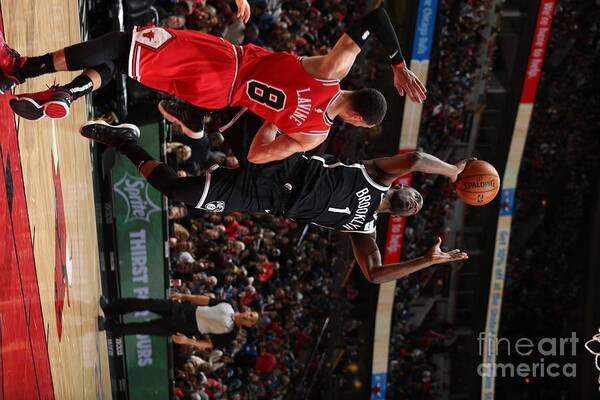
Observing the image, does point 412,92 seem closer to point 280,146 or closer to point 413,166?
point 413,166

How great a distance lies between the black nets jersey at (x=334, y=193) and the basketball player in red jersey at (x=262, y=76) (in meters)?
0.58

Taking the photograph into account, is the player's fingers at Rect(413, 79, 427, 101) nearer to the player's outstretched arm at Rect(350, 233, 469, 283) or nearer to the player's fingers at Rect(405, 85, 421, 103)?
the player's fingers at Rect(405, 85, 421, 103)

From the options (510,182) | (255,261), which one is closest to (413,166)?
(255,261)

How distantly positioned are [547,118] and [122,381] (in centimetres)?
1088

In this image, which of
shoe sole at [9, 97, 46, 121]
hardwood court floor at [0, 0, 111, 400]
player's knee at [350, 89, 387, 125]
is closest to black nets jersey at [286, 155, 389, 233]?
player's knee at [350, 89, 387, 125]

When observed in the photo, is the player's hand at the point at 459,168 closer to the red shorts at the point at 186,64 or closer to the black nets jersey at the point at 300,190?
the black nets jersey at the point at 300,190

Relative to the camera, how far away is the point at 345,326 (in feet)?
43.2

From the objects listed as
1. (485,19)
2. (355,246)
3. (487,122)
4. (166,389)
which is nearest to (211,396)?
(166,389)

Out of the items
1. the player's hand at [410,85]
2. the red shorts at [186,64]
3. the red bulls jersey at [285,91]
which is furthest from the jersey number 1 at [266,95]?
the player's hand at [410,85]

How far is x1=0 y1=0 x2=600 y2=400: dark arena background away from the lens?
5.40m

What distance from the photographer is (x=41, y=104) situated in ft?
11.0

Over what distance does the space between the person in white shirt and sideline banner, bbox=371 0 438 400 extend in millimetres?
4631

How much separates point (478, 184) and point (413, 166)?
0.51m

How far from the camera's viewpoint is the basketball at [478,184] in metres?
4.55
